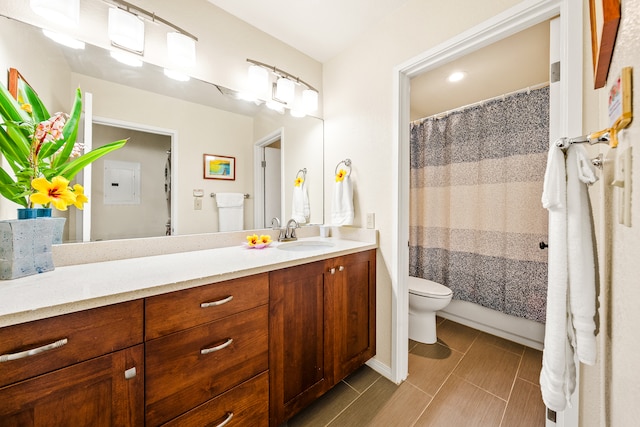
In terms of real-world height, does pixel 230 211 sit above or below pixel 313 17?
below

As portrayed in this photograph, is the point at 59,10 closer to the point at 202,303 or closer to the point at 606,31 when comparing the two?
the point at 202,303

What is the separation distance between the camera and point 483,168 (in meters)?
2.07

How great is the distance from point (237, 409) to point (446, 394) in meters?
1.25

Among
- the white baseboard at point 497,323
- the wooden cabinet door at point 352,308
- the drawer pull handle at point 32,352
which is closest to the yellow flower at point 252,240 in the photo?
the wooden cabinet door at point 352,308

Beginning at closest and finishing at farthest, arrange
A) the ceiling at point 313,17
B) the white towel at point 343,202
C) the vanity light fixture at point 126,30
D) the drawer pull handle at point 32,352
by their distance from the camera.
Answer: the drawer pull handle at point 32,352 → the vanity light fixture at point 126,30 → the ceiling at point 313,17 → the white towel at point 343,202

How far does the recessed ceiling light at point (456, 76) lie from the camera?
199cm

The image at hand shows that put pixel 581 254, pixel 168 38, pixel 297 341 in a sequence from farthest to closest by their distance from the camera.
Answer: pixel 168 38
pixel 297 341
pixel 581 254

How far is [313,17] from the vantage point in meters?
1.59

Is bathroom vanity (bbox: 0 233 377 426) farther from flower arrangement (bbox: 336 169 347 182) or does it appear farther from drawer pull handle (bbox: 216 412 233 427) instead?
flower arrangement (bbox: 336 169 347 182)

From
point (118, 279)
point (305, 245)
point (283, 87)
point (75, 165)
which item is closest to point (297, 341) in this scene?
point (305, 245)

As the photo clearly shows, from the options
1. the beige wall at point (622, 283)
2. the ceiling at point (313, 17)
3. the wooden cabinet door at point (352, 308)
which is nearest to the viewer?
the beige wall at point (622, 283)

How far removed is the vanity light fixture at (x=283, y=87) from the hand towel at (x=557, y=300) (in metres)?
1.64

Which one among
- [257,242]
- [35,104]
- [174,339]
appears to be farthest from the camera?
[257,242]

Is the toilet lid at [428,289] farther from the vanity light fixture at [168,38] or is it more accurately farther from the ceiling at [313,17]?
the vanity light fixture at [168,38]
